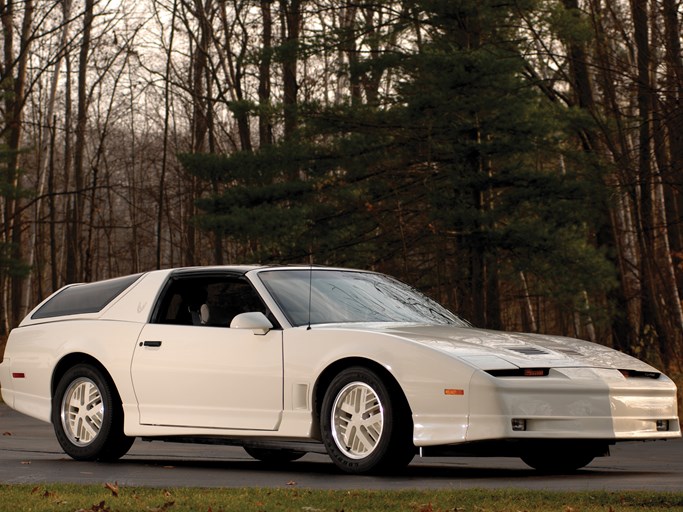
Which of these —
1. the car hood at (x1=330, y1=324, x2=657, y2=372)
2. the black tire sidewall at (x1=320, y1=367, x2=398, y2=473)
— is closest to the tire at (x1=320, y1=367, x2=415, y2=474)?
the black tire sidewall at (x1=320, y1=367, x2=398, y2=473)

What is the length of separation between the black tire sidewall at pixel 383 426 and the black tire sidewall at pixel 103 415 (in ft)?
7.94

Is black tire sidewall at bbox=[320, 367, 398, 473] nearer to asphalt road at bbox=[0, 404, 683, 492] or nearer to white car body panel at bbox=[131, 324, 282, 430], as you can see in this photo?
A: asphalt road at bbox=[0, 404, 683, 492]

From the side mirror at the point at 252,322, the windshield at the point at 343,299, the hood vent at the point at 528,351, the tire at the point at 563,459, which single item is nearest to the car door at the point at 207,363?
the side mirror at the point at 252,322

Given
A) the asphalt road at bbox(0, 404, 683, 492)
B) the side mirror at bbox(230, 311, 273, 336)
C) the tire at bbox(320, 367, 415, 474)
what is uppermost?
the side mirror at bbox(230, 311, 273, 336)

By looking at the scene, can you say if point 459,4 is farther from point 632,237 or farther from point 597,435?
point 597,435

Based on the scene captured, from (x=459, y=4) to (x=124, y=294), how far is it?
16.6m

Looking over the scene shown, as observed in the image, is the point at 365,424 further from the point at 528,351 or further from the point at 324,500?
the point at 324,500

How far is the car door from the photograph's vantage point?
396 inches

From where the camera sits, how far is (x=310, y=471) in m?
10.4

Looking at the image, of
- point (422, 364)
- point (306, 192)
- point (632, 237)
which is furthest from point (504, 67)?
point (422, 364)

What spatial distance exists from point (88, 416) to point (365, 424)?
10.3 feet

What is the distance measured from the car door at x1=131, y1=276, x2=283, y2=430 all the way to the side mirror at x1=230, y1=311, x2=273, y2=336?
101 millimetres

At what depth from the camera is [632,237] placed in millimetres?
35312

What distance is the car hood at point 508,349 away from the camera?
910 centimetres
